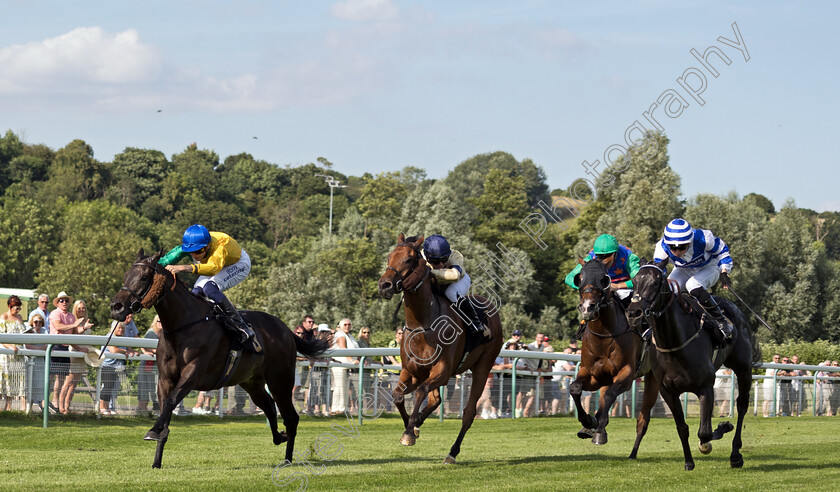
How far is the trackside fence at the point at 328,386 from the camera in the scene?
10992 mm

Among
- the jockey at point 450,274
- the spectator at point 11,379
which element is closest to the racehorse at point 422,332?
the jockey at point 450,274

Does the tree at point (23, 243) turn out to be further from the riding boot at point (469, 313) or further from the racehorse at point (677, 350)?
the racehorse at point (677, 350)

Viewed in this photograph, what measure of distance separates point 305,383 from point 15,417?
3.88 meters

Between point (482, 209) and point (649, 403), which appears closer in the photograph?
point (649, 403)

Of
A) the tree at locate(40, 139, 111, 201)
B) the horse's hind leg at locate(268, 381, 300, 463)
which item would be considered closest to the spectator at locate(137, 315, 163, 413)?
the horse's hind leg at locate(268, 381, 300, 463)

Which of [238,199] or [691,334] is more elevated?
[238,199]

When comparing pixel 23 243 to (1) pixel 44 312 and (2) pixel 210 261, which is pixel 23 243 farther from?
(2) pixel 210 261

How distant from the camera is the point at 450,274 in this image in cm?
932

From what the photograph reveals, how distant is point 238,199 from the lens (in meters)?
109

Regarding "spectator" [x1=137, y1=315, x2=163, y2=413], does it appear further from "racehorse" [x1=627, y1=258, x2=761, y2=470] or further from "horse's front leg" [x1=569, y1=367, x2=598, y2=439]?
"racehorse" [x1=627, y1=258, x2=761, y2=470]

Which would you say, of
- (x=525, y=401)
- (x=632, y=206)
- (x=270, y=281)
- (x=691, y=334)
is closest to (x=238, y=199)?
(x=270, y=281)

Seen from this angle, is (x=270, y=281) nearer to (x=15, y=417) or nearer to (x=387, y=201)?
(x=387, y=201)

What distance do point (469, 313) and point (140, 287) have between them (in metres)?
3.13

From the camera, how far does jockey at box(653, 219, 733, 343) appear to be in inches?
367
